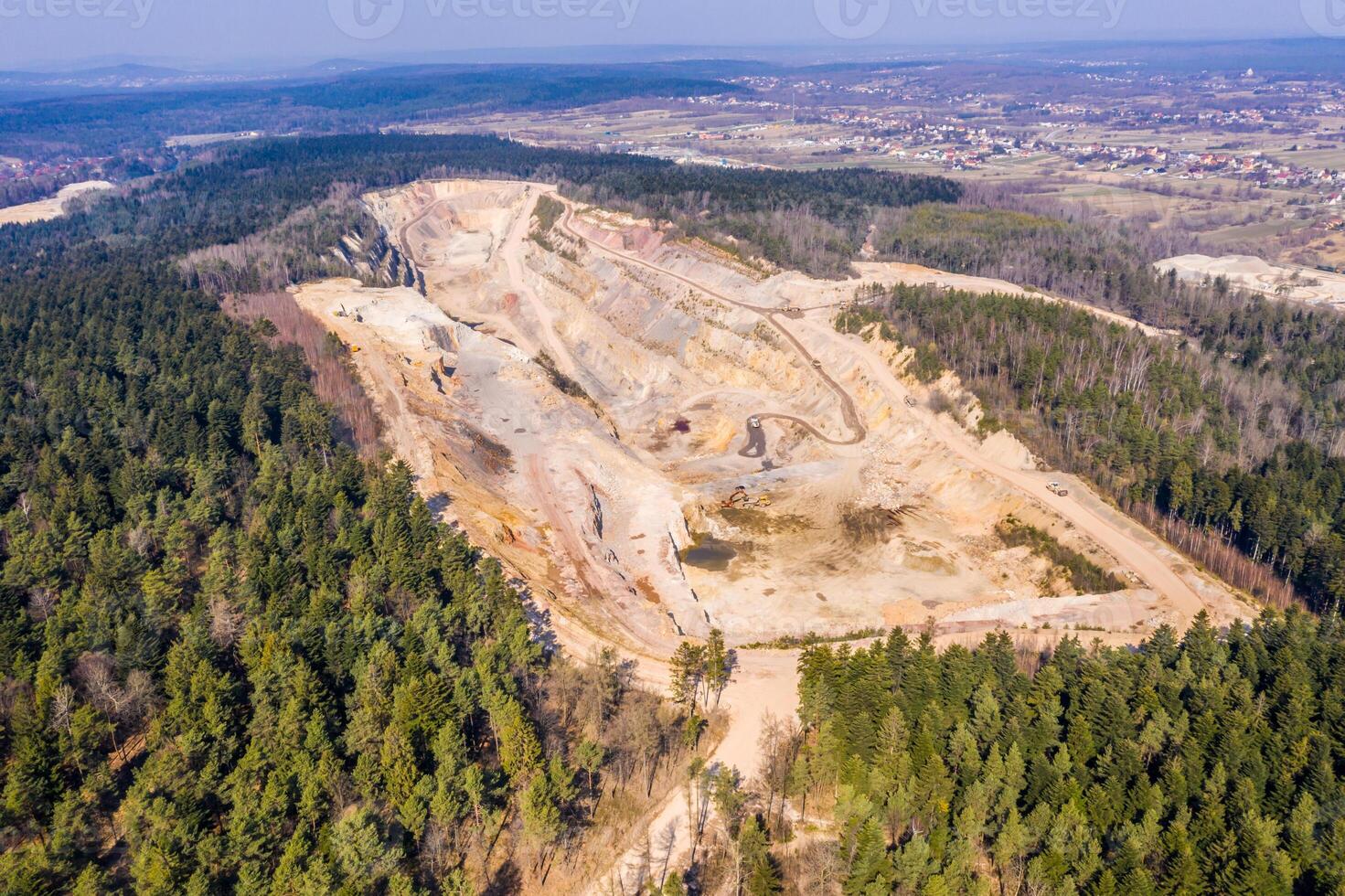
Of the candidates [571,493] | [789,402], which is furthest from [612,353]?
[571,493]

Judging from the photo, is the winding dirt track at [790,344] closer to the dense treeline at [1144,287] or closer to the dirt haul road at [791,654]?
the dirt haul road at [791,654]

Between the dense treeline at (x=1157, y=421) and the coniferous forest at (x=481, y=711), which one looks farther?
the dense treeline at (x=1157, y=421)

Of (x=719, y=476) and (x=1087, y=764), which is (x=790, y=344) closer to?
(x=719, y=476)

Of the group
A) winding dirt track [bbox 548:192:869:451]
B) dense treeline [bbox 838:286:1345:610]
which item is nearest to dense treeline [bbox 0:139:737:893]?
winding dirt track [bbox 548:192:869:451]

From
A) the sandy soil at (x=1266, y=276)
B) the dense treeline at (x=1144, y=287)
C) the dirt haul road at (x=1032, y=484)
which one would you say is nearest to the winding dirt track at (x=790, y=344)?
the dirt haul road at (x=1032, y=484)

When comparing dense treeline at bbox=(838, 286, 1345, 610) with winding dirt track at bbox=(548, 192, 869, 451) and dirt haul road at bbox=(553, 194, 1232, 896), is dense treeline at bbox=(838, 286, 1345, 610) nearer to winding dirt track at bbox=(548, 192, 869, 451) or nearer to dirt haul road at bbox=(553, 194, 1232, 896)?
dirt haul road at bbox=(553, 194, 1232, 896)
